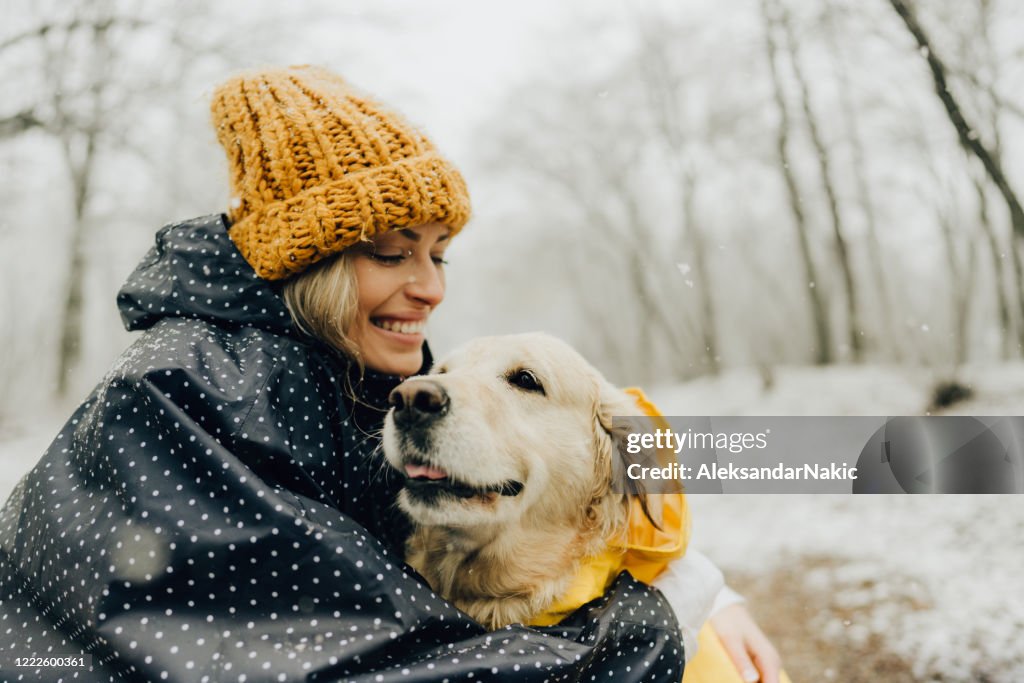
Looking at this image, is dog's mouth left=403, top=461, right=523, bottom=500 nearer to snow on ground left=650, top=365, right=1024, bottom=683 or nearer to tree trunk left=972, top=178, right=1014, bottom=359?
snow on ground left=650, top=365, right=1024, bottom=683

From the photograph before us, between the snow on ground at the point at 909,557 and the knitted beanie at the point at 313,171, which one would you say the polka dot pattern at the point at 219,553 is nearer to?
the knitted beanie at the point at 313,171

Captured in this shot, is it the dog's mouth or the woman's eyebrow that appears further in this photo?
the woman's eyebrow

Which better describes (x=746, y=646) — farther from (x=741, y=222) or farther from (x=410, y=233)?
(x=741, y=222)

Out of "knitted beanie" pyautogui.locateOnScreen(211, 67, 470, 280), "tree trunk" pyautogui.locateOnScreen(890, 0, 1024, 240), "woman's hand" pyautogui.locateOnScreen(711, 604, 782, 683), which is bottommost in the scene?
"woman's hand" pyautogui.locateOnScreen(711, 604, 782, 683)

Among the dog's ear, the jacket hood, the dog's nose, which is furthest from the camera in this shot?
the dog's ear

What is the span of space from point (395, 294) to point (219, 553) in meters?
0.96

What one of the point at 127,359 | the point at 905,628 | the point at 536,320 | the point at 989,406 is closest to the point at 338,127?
the point at 127,359

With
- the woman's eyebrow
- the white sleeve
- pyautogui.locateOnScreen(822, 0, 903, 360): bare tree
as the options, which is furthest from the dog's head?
pyautogui.locateOnScreen(822, 0, 903, 360): bare tree

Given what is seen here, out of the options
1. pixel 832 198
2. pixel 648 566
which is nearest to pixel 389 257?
pixel 648 566

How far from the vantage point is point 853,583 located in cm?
462

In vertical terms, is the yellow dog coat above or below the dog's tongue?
below

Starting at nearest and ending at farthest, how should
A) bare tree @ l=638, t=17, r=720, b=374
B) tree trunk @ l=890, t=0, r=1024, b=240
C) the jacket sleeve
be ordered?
the jacket sleeve
tree trunk @ l=890, t=0, r=1024, b=240
bare tree @ l=638, t=17, r=720, b=374

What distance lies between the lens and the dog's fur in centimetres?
185

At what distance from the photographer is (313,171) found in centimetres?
181
